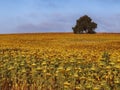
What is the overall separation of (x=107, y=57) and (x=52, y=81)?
324cm

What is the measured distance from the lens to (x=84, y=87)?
1056cm

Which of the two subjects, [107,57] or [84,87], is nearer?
[84,87]

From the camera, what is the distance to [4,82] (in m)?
13.9

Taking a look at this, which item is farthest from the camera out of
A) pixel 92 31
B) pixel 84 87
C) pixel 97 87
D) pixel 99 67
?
pixel 92 31

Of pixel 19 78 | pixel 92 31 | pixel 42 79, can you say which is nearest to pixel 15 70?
pixel 19 78

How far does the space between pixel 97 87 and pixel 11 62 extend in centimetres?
571

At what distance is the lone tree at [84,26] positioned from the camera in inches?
2813

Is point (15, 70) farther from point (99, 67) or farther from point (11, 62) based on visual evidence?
point (99, 67)

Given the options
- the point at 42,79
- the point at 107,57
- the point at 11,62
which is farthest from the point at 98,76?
the point at 11,62

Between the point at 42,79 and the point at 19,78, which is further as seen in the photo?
the point at 19,78

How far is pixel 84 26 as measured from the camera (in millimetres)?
71938

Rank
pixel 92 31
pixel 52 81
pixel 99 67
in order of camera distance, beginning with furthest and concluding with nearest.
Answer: pixel 92 31 < pixel 99 67 < pixel 52 81

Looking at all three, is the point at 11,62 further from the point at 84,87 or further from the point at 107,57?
the point at 84,87

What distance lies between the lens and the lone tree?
7144 cm
